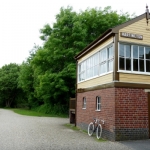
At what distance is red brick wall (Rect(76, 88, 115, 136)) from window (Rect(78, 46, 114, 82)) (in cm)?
129

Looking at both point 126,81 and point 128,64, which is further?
point 128,64

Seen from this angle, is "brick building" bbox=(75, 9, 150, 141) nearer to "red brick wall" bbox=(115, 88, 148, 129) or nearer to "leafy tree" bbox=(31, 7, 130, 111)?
"red brick wall" bbox=(115, 88, 148, 129)

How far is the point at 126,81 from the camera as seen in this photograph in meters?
12.7

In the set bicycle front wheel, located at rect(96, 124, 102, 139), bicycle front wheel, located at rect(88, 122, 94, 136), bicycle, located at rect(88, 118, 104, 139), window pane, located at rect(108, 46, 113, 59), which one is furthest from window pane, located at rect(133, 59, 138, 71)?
bicycle front wheel, located at rect(88, 122, 94, 136)

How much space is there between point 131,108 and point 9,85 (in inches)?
2071

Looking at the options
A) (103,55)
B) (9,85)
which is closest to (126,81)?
(103,55)

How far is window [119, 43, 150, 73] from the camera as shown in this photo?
42.3ft

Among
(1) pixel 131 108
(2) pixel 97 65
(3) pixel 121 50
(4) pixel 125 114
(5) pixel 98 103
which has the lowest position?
(4) pixel 125 114

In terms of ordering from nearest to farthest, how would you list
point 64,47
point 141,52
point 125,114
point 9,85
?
point 125,114 → point 141,52 → point 64,47 → point 9,85

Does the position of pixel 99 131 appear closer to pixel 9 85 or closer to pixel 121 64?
pixel 121 64

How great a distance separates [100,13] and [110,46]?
74.8 ft

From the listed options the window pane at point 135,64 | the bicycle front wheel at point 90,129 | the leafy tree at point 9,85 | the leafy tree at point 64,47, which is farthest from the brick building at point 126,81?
the leafy tree at point 9,85

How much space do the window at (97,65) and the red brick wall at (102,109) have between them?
129 centimetres

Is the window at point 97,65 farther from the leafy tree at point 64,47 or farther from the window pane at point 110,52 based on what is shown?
the leafy tree at point 64,47
